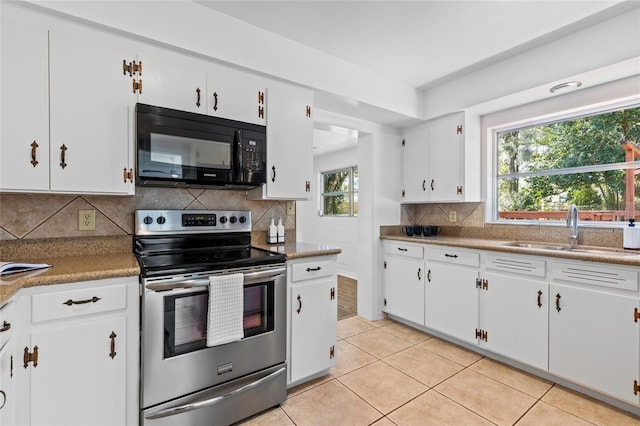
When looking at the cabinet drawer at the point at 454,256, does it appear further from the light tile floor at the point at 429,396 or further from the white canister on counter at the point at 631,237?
the white canister on counter at the point at 631,237

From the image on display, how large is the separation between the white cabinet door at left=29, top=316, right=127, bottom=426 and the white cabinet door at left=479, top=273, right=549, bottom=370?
2.59 meters

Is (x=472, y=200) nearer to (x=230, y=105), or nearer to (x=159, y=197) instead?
(x=230, y=105)

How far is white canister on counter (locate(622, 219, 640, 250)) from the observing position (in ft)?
7.11

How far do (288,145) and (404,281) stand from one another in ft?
6.29

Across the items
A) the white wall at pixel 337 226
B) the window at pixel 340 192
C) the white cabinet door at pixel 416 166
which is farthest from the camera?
the window at pixel 340 192

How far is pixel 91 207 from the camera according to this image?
192 cm

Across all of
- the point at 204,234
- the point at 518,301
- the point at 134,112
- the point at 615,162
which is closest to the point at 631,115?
the point at 615,162

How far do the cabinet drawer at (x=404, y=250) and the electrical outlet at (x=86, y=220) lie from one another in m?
2.69

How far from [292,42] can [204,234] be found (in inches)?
64.9

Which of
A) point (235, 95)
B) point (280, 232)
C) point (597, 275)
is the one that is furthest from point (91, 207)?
point (597, 275)

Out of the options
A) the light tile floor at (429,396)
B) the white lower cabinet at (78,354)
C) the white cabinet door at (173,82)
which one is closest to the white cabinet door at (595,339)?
the light tile floor at (429,396)

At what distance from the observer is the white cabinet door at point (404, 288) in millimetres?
3096

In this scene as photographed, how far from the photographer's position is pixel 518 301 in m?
2.35

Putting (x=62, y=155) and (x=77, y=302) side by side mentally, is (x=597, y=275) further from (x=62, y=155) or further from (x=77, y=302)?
(x=62, y=155)
